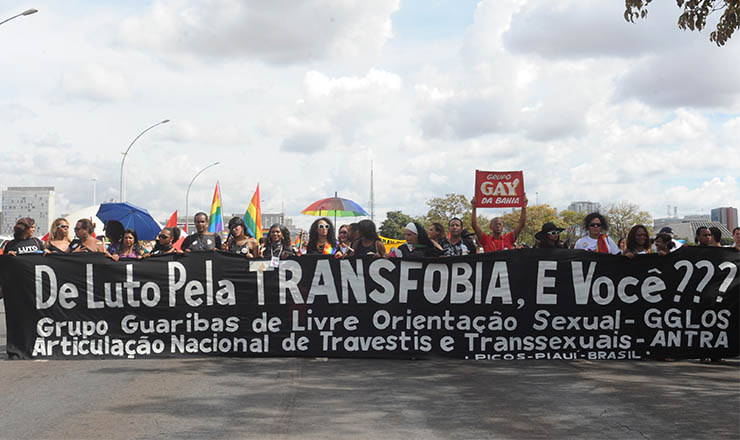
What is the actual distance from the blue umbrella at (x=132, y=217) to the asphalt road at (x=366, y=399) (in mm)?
9027

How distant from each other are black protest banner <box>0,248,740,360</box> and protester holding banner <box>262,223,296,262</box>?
0.82 ft

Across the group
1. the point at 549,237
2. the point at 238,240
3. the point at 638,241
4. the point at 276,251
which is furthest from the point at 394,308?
the point at 638,241

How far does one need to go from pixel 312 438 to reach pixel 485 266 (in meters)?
4.05

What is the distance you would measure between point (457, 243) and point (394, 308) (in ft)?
4.59

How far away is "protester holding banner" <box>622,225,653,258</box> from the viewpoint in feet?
29.3

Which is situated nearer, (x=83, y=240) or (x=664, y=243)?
(x=664, y=243)

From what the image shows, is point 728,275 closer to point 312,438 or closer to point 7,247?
point 312,438

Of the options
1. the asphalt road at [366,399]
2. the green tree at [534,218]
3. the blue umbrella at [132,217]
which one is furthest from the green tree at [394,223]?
the asphalt road at [366,399]

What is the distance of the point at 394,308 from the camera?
8.48m

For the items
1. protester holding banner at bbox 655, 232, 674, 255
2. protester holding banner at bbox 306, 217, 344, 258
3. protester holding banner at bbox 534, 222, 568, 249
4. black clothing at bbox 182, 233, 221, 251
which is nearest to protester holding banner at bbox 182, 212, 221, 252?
black clothing at bbox 182, 233, 221, 251

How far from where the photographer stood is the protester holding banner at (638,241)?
351 inches

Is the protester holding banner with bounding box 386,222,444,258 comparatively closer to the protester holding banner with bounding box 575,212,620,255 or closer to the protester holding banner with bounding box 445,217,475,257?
the protester holding banner with bounding box 445,217,475,257

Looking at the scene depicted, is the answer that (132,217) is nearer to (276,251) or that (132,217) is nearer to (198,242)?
(198,242)

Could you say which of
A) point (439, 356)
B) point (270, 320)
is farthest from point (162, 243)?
point (439, 356)
